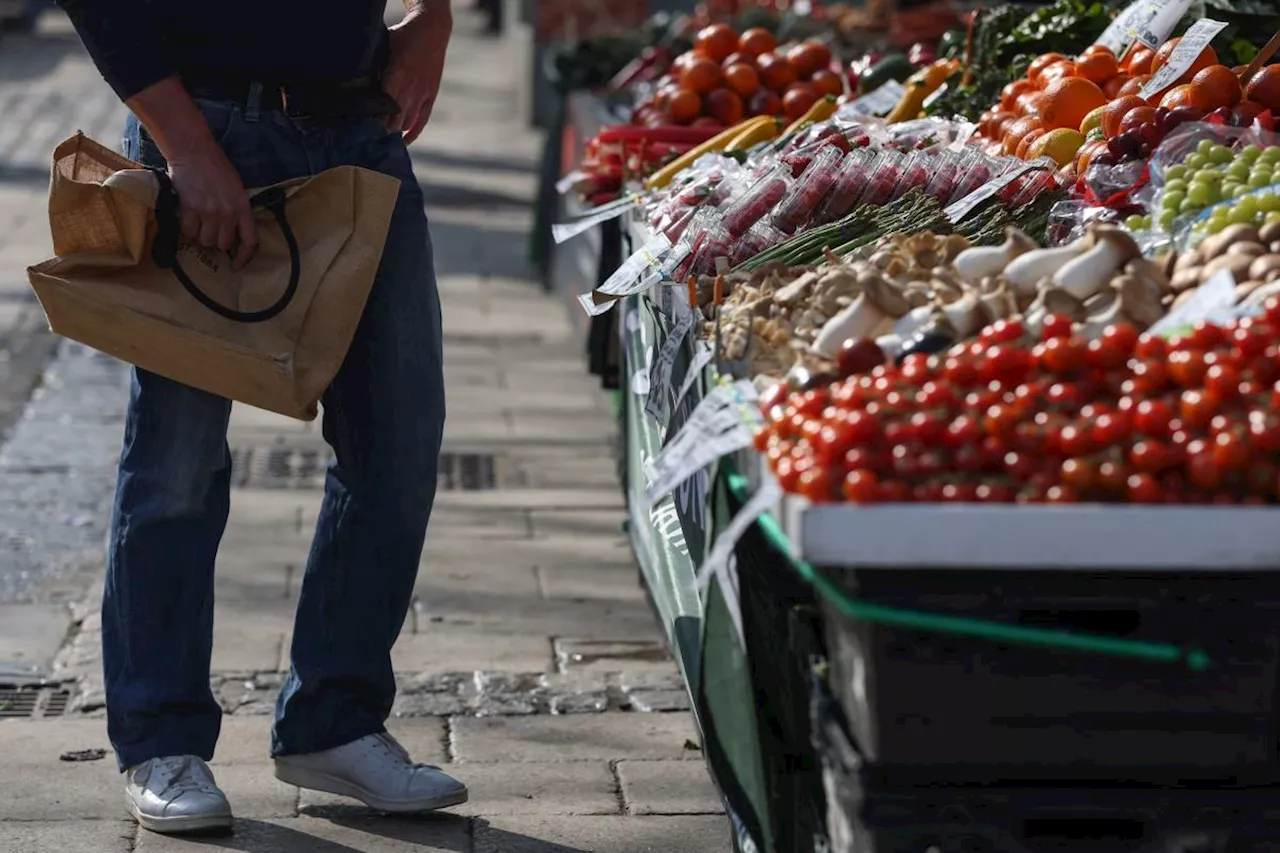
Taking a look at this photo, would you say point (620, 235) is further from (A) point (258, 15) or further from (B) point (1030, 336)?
(B) point (1030, 336)

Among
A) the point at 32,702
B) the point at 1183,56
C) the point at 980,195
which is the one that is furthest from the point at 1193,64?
the point at 32,702

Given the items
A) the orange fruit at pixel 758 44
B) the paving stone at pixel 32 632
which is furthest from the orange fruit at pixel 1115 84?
the paving stone at pixel 32 632

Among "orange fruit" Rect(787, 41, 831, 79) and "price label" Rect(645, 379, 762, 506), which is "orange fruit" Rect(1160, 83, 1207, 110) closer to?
"price label" Rect(645, 379, 762, 506)

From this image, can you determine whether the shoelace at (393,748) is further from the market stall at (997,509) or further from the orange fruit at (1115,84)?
the orange fruit at (1115,84)

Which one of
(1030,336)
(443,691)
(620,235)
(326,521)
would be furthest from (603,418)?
(1030,336)

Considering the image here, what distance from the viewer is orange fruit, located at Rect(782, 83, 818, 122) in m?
6.13

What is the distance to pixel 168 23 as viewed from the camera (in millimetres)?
3203

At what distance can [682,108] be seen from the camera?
243 inches

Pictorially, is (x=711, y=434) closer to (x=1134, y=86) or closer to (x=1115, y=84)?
(x=1134, y=86)

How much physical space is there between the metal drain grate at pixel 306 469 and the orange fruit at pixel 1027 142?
2504 millimetres

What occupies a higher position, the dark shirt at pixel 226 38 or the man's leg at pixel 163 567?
the dark shirt at pixel 226 38

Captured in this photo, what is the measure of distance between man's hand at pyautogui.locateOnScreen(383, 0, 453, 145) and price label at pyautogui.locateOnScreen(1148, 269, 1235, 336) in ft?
4.83

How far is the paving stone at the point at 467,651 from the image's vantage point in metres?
4.45

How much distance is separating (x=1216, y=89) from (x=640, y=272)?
1211 mm
